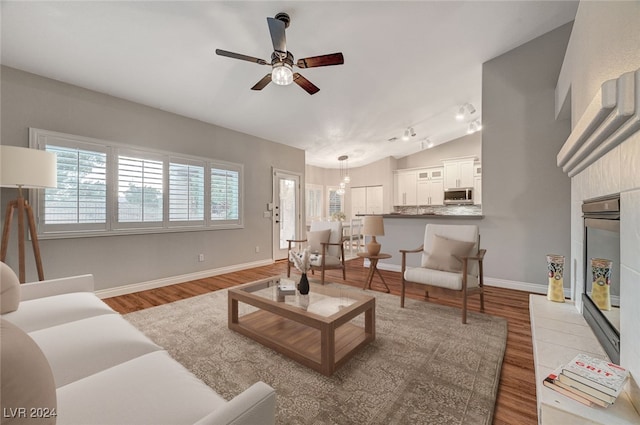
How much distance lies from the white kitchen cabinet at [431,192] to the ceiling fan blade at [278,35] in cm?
652

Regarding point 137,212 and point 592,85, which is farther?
point 137,212

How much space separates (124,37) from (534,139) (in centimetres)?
498

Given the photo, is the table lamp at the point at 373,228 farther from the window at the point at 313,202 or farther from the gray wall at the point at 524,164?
the window at the point at 313,202

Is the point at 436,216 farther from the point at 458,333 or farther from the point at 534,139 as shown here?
the point at 458,333

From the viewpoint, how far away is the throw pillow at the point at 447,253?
2779 millimetres

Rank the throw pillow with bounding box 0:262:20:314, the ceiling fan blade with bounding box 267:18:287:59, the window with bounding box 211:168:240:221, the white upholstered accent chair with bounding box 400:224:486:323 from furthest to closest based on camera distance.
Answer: the window with bounding box 211:168:240:221 → the white upholstered accent chair with bounding box 400:224:486:323 → the ceiling fan blade with bounding box 267:18:287:59 → the throw pillow with bounding box 0:262:20:314

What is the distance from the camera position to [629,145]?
1118 mm

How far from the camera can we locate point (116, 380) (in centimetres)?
99

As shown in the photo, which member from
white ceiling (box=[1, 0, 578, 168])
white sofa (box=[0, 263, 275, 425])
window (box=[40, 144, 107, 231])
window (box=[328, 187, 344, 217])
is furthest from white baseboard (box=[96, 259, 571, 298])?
window (box=[328, 187, 344, 217])

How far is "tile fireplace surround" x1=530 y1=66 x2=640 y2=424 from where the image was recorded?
989 millimetres

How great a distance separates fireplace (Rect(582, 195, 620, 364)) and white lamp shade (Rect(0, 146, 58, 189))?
409cm

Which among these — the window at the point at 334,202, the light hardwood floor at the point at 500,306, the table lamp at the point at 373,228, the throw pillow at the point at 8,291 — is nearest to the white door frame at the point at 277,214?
the light hardwood floor at the point at 500,306

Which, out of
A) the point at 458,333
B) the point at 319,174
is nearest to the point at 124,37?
the point at 458,333

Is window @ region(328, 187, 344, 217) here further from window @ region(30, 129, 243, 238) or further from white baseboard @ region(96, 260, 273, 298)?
window @ region(30, 129, 243, 238)
